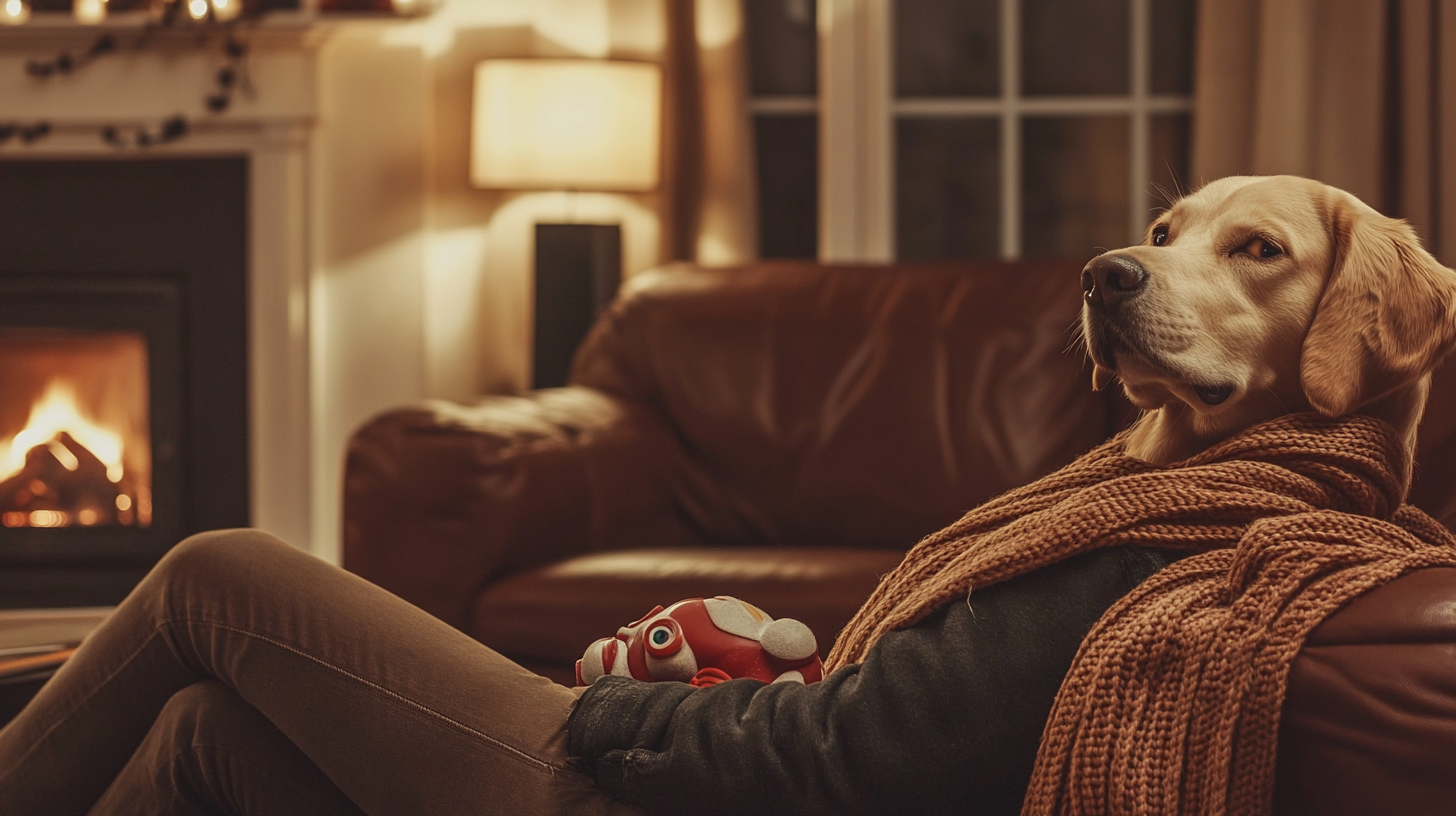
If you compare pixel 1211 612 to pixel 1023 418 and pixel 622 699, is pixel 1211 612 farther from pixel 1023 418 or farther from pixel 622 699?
pixel 1023 418

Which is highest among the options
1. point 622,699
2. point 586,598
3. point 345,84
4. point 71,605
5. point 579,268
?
point 345,84

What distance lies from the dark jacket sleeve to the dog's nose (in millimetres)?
241

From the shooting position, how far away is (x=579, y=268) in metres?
2.94

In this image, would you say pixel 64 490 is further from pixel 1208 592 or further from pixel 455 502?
pixel 1208 592

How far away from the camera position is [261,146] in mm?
3143

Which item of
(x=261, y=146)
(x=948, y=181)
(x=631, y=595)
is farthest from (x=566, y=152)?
(x=631, y=595)

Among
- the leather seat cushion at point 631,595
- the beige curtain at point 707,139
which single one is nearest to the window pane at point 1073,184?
the beige curtain at point 707,139

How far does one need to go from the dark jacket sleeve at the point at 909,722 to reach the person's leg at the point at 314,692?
0.11 m

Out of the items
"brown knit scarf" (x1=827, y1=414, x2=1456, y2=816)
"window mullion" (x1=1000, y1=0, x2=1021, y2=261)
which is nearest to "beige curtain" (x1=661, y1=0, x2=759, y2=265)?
"window mullion" (x1=1000, y1=0, x2=1021, y2=261)

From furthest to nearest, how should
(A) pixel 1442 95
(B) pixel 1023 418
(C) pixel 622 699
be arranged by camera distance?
(A) pixel 1442 95 < (B) pixel 1023 418 < (C) pixel 622 699

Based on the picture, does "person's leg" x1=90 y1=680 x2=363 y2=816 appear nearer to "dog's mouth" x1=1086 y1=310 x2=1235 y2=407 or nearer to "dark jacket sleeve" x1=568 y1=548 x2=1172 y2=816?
"dark jacket sleeve" x1=568 y1=548 x2=1172 y2=816

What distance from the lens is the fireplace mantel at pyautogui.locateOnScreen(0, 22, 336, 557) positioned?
121 inches

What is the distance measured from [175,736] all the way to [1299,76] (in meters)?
2.71

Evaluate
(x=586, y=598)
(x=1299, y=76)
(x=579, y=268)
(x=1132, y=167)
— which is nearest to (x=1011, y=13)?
(x=1132, y=167)
